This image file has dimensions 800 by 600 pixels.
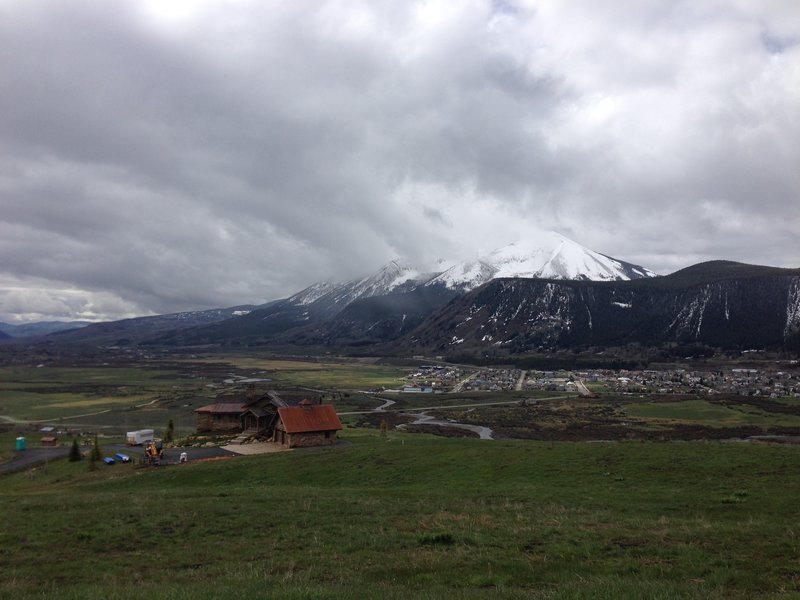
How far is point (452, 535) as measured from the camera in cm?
1673

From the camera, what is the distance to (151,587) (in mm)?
12156

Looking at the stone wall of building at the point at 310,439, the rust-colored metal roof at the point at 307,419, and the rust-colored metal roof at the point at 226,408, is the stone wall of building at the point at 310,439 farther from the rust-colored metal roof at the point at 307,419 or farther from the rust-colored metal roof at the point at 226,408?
the rust-colored metal roof at the point at 226,408

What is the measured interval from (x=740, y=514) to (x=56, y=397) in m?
166

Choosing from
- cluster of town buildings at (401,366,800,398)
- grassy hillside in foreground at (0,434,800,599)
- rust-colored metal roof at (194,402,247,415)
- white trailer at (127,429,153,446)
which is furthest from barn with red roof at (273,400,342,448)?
cluster of town buildings at (401,366,800,398)

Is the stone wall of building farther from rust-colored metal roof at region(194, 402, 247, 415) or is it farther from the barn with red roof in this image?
rust-colored metal roof at region(194, 402, 247, 415)

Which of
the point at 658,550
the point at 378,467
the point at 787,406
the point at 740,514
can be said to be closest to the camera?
the point at 658,550

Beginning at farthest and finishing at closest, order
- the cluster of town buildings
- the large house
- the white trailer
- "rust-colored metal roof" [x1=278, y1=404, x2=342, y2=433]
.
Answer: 1. the cluster of town buildings
2. the white trailer
3. the large house
4. "rust-colored metal roof" [x1=278, y1=404, x2=342, y2=433]

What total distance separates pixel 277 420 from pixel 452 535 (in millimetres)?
45399

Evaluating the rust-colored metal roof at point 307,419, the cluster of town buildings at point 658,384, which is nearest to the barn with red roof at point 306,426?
the rust-colored metal roof at point 307,419

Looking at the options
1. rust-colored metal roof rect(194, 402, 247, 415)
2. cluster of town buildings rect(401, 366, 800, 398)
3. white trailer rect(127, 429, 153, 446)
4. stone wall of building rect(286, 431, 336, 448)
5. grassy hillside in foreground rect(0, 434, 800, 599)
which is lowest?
cluster of town buildings rect(401, 366, 800, 398)

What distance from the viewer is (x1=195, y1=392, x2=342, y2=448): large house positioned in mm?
55344

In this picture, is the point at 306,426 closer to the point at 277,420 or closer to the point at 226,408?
the point at 277,420

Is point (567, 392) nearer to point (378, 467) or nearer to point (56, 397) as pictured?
point (378, 467)

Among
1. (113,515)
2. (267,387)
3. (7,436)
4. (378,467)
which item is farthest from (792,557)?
(267,387)
